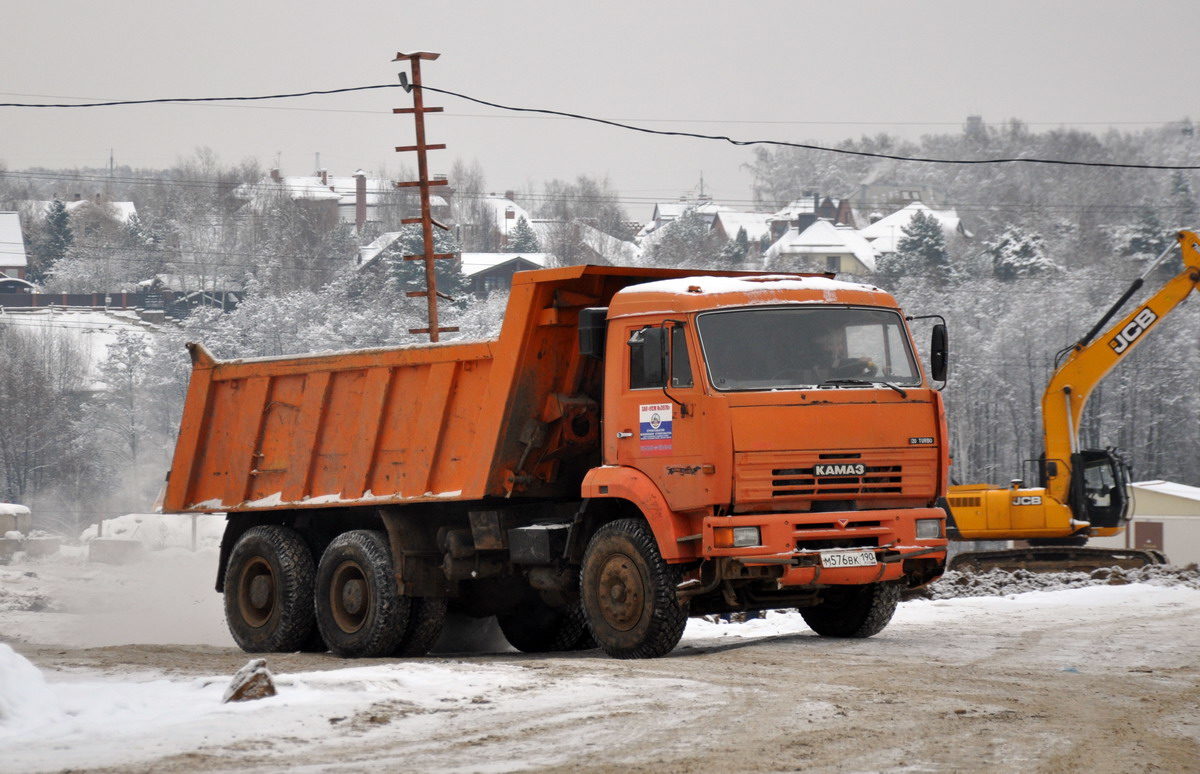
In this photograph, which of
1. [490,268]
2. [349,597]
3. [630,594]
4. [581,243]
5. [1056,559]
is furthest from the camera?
[581,243]

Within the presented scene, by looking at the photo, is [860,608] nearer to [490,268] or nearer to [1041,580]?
[1041,580]

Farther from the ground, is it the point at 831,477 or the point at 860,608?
the point at 831,477

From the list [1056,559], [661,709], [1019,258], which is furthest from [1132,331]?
[1019,258]

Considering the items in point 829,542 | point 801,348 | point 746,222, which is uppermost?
point 746,222

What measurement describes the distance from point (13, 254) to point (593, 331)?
104872 millimetres

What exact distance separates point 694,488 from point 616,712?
318 centimetres

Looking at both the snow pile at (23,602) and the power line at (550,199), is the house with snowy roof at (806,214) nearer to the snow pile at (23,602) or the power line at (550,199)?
the power line at (550,199)

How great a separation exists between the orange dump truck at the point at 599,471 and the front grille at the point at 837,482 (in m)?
0.02

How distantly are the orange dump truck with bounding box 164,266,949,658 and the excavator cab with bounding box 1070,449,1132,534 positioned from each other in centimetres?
1427

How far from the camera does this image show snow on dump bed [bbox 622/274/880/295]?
12.6 m

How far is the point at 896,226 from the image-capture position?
442 feet

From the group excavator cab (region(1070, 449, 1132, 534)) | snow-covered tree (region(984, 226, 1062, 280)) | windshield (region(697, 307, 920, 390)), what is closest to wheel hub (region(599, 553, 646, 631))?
windshield (region(697, 307, 920, 390))

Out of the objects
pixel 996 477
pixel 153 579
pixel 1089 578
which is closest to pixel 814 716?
pixel 1089 578

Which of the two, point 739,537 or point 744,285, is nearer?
point 739,537
